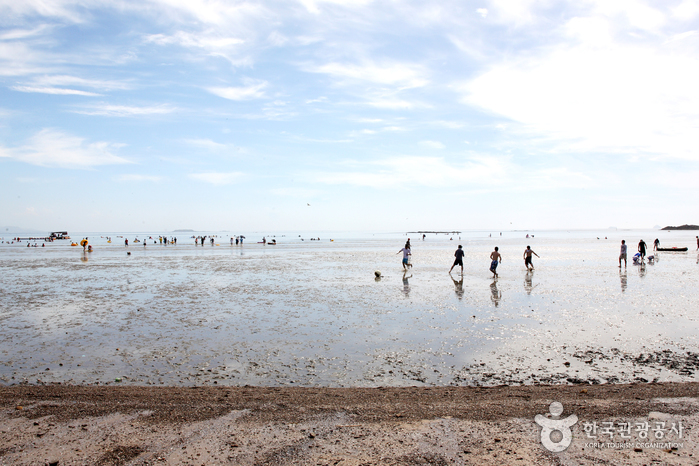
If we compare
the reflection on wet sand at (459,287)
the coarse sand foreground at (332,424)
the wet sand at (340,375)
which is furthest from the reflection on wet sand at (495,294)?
the coarse sand foreground at (332,424)

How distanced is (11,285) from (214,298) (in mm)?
14235

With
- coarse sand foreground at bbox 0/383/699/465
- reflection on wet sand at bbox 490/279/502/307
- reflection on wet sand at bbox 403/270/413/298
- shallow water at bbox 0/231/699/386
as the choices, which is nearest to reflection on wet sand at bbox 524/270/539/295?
shallow water at bbox 0/231/699/386

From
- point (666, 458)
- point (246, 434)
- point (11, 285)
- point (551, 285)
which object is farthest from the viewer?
point (11, 285)

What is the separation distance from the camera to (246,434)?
591 centimetres

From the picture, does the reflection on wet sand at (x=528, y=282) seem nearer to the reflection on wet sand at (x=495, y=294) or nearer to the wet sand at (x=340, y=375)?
the reflection on wet sand at (x=495, y=294)

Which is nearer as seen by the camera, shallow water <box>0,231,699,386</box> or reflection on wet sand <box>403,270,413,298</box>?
shallow water <box>0,231,699,386</box>

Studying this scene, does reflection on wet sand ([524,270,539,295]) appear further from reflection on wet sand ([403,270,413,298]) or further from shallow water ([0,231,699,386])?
reflection on wet sand ([403,270,413,298])

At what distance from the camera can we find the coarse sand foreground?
527 cm

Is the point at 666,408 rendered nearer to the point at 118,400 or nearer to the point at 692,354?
the point at 692,354

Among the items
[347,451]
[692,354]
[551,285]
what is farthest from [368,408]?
[551,285]

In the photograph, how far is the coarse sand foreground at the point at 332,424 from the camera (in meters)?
5.27

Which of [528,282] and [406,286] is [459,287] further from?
[528,282]

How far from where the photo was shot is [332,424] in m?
6.16

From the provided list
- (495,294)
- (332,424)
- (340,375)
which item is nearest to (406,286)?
(495,294)
